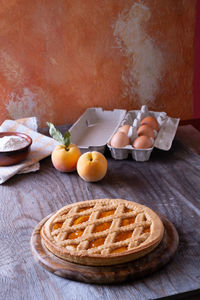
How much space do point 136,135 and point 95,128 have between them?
33 cm

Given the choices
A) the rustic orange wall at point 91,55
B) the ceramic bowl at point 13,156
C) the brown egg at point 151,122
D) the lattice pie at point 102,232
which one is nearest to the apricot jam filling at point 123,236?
the lattice pie at point 102,232

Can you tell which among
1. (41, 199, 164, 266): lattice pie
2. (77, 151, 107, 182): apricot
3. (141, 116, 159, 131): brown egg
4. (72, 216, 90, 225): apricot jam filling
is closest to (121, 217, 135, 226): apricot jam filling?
(41, 199, 164, 266): lattice pie

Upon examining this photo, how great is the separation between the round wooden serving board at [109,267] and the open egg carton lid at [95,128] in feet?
2.12

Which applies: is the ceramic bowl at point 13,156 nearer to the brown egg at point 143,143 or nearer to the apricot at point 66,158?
the apricot at point 66,158

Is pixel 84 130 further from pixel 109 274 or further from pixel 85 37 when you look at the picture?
pixel 109 274

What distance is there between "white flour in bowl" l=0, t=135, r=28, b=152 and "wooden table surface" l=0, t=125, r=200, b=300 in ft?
0.39

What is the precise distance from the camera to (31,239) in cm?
102

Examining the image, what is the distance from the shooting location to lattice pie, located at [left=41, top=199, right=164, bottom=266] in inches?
35.4

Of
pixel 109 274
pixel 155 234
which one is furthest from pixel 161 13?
pixel 109 274

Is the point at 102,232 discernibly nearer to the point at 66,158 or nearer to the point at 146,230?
the point at 146,230

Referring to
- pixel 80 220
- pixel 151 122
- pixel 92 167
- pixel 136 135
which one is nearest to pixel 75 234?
pixel 80 220

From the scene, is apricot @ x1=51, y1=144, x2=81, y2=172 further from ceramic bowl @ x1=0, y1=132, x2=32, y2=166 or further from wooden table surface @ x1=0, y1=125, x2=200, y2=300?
ceramic bowl @ x1=0, y1=132, x2=32, y2=166

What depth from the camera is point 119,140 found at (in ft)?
4.90

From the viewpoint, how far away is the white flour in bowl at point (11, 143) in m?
1.47
